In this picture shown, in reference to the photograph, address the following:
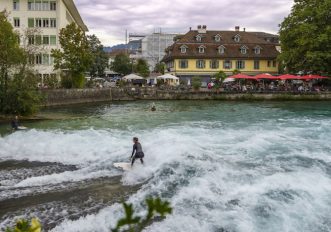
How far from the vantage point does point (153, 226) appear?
1110cm

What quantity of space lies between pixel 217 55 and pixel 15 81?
138 feet

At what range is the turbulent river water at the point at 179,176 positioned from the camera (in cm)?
1170

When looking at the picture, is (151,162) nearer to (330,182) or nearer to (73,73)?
(330,182)

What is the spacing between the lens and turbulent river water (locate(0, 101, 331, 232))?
1170 cm

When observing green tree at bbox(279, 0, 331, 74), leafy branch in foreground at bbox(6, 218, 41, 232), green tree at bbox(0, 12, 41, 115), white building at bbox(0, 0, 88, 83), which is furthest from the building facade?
leafy branch in foreground at bbox(6, 218, 41, 232)

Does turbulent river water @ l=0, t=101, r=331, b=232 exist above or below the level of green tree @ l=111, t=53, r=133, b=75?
below

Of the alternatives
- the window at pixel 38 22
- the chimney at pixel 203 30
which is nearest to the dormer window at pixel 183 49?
the chimney at pixel 203 30

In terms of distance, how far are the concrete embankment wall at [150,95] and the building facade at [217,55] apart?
1296cm

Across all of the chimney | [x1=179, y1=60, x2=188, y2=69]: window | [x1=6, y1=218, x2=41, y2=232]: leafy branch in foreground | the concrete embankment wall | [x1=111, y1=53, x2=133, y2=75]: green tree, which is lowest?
[x1=6, y1=218, x2=41, y2=232]: leafy branch in foreground

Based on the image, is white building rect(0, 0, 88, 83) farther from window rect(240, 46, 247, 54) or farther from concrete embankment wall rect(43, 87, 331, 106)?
window rect(240, 46, 247, 54)

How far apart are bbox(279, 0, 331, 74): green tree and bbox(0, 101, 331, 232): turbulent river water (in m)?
28.9

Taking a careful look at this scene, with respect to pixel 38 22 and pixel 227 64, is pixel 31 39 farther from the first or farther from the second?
pixel 227 64

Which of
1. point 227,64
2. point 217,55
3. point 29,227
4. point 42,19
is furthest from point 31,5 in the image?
point 29,227

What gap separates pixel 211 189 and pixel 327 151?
373 inches
